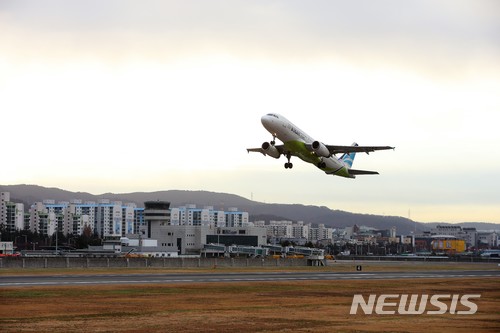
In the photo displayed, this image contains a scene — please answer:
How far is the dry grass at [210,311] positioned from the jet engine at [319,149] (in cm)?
2141

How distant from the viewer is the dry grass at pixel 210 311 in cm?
3588

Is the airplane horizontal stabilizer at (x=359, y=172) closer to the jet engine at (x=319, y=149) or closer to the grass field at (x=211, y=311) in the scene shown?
the jet engine at (x=319, y=149)

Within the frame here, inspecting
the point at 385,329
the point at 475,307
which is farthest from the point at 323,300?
the point at 385,329

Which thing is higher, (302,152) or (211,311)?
(302,152)

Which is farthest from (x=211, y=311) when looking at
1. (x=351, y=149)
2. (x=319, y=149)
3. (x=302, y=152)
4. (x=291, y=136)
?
(x=351, y=149)

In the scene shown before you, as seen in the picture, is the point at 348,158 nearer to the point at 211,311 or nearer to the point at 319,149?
the point at 319,149

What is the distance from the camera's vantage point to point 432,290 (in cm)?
6303

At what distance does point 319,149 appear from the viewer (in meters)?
80.2

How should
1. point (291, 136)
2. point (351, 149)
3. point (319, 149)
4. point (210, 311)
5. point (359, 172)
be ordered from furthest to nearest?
point (359, 172) < point (351, 149) < point (319, 149) < point (291, 136) < point (210, 311)

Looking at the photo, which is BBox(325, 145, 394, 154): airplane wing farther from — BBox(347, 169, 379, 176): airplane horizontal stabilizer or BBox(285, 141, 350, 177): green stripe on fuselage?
BBox(347, 169, 379, 176): airplane horizontal stabilizer

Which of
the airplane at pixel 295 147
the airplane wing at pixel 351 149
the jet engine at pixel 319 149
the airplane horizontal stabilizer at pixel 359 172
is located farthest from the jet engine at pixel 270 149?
the airplane horizontal stabilizer at pixel 359 172

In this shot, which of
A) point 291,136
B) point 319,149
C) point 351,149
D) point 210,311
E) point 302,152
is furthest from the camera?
point 351,149

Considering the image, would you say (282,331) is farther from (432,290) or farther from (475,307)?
Answer: (432,290)

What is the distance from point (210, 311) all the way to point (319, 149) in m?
40.2
